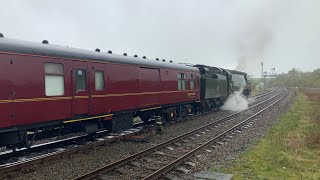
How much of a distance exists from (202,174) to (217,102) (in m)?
19.2

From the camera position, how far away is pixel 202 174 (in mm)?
8852

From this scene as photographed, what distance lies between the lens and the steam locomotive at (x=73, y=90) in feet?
29.3

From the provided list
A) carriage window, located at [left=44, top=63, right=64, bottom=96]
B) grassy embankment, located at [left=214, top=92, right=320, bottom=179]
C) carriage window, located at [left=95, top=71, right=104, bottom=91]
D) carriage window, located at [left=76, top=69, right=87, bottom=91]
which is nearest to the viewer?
grassy embankment, located at [left=214, top=92, right=320, bottom=179]

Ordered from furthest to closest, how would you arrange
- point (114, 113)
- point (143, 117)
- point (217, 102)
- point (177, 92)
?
point (217, 102), point (177, 92), point (143, 117), point (114, 113)

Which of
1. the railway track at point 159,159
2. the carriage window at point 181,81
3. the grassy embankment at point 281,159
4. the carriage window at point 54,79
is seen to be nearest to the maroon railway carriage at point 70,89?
the carriage window at point 54,79

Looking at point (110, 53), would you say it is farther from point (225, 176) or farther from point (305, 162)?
point (305, 162)

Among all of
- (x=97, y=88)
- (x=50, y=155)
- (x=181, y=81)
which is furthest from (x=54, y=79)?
(x=181, y=81)

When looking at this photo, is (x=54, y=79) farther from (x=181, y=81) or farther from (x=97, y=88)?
(x=181, y=81)

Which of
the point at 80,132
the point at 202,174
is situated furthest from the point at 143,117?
the point at 202,174

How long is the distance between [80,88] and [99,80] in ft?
3.85

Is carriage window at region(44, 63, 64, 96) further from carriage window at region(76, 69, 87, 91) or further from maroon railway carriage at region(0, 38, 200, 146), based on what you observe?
carriage window at region(76, 69, 87, 91)

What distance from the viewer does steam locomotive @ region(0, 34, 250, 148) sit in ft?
29.3

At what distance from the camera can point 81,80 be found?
11.4m

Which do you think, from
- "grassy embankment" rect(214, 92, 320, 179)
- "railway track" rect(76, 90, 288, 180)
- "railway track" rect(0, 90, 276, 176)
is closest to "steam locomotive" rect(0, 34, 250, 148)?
"railway track" rect(0, 90, 276, 176)
